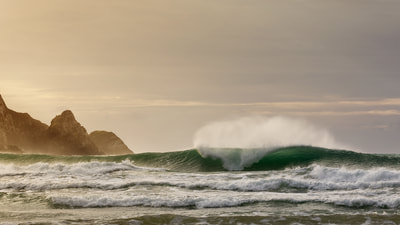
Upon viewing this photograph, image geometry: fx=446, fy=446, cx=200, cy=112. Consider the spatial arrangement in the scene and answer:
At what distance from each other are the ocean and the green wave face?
0.88ft

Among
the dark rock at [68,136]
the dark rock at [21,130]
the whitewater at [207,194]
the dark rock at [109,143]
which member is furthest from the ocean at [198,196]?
the dark rock at [109,143]

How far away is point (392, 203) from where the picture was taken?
1471 cm

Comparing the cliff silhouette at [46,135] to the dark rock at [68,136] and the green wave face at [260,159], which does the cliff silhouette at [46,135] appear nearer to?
the dark rock at [68,136]

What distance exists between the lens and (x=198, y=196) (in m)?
16.1

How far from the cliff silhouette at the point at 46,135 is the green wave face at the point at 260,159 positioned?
70422 millimetres

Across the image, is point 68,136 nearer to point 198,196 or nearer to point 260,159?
point 260,159

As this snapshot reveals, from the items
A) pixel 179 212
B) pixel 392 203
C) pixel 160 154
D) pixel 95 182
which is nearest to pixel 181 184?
pixel 95 182

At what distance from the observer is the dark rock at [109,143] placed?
11112 cm

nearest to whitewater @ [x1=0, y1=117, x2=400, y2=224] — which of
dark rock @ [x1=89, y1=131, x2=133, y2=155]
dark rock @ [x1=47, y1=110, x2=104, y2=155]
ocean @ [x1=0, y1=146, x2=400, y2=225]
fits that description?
ocean @ [x1=0, y1=146, x2=400, y2=225]

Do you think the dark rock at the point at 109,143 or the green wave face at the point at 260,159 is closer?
the green wave face at the point at 260,159

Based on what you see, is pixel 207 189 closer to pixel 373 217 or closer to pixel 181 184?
pixel 181 184

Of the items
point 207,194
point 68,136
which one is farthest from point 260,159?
point 68,136

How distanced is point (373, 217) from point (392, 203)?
6.88ft

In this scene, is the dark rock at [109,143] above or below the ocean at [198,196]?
above
